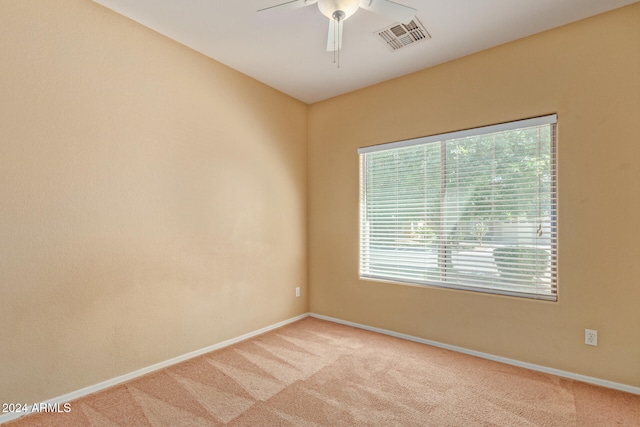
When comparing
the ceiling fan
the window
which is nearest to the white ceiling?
the ceiling fan

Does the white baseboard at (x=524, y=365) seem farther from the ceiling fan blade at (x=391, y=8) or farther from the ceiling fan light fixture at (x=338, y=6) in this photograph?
the ceiling fan light fixture at (x=338, y=6)

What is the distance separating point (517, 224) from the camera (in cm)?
262

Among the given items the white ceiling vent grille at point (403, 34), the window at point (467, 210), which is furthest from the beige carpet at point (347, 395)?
the white ceiling vent grille at point (403, 34)

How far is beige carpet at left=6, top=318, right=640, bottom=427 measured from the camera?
1874 millimetres

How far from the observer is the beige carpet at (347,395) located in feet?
6.15

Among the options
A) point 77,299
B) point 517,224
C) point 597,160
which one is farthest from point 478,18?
point 77,299

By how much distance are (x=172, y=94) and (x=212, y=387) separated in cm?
242

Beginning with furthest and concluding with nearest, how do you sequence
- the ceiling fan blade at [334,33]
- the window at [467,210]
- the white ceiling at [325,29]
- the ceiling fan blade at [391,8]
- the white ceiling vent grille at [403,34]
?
the window at [467,210] < the white ceiling vent grille at [403,34] < the white ceiling at [325,29] < the ceiling fan blade at [334,33] < the ceiling fan blade at [391,8]

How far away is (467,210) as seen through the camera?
9.43 ft

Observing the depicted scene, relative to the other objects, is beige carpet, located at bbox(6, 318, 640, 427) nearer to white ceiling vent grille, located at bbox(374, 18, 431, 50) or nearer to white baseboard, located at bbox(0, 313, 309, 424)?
white baseboard, located at bbox(0, 313, 309, 424)

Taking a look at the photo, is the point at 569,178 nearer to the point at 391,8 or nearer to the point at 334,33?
the point at 391,8

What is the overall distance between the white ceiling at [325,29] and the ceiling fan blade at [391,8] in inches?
12.8

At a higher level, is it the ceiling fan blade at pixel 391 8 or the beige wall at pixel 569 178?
the ceiling fan blade at pixel 391 8

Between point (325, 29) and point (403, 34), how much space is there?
654 millimetres
